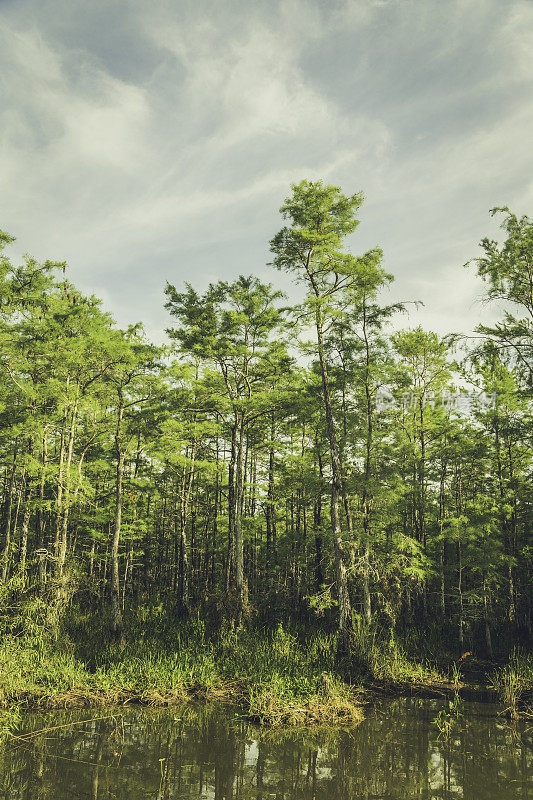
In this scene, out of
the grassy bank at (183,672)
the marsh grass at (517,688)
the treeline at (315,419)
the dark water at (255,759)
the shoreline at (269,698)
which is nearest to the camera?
the dark water at (255,759)

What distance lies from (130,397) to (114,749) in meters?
11.2

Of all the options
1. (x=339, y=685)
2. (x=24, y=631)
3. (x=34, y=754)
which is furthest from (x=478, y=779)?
(x=24, y=631)

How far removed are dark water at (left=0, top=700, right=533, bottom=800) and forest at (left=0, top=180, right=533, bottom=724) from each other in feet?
5.93

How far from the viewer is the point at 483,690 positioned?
529 inches

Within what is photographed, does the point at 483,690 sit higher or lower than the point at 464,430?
lower

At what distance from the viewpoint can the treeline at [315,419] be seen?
14414mm

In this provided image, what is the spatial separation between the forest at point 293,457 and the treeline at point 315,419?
93mm

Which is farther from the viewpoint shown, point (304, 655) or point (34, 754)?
point (304, 655)

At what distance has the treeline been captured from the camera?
14.4m

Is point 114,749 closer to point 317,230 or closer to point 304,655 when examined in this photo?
point 304,655

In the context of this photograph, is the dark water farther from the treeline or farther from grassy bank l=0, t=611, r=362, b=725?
the treeline

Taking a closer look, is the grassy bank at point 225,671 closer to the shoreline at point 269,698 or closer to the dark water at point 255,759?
the shoreline at point 269,698

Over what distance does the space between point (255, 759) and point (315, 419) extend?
13001mm

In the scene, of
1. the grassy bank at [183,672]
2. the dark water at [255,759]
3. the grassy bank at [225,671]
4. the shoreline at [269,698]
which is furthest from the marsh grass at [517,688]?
the grassy bank at [183,672]
